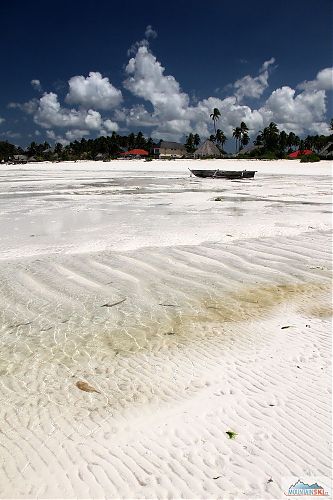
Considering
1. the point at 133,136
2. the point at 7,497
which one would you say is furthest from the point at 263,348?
the point at 133,136

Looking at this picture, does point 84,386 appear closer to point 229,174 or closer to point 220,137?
point 229,174

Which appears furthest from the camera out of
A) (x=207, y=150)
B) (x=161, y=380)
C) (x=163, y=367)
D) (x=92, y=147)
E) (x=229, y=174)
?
(x=92, y=147)

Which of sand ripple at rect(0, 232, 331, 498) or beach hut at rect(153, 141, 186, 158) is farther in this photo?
beach hut at rect(153, 141, 186, 158)

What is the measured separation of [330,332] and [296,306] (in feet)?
2.64

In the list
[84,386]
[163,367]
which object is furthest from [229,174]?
[84,386]

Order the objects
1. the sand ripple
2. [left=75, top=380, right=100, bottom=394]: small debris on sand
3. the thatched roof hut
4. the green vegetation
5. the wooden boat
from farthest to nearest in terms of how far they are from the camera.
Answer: the green vegetation, the thatched roof hut, the wooden boat, [left=75, top=380, right=100, bottom=394]: small debris on sand, the sand ripple

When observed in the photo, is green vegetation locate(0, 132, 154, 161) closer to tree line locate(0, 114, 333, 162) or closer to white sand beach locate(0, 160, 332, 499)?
tree line locate(0, 114, 333, 162)

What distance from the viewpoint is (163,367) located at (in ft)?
12.8

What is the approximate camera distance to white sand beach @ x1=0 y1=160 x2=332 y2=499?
2662 mm

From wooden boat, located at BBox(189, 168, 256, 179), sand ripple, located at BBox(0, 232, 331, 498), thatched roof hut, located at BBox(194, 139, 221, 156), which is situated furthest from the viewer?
thatched roof hut, located at BBox(194, 139, 221, 156)

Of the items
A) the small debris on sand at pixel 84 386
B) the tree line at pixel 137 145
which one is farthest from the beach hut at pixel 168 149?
the small debris on sand at pixel 84 386

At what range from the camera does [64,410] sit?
10.7ft

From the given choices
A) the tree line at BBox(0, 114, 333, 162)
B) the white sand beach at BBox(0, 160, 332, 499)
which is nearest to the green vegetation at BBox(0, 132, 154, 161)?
the tree line at BBox(0, 114, 333, 162)

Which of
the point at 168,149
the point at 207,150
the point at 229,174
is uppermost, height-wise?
the point at 168,149
